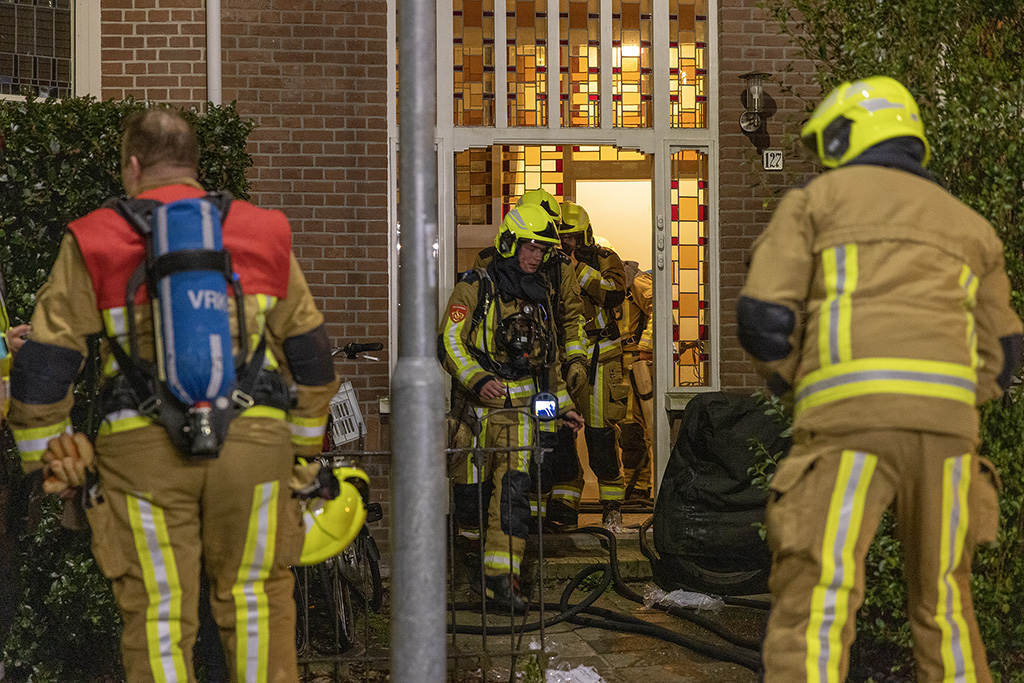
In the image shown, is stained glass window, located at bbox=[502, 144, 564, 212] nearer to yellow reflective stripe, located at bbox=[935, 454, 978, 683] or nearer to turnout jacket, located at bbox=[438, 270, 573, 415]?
turnout jacket, located at bbox=[438, 270, 573, 415]

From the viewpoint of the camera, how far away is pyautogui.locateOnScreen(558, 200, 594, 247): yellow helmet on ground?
8820 mm

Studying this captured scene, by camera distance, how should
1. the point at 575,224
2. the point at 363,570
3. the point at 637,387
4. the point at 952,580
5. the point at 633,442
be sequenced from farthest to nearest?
the point at 633,442 < the point at 637,387 < the point at 575,224 < the point at 363,570 < the point at 952,580

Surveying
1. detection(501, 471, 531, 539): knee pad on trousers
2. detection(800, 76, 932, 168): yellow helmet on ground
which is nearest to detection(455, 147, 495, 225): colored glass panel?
detection(501, 471, 531, 539): knee pad on trousers

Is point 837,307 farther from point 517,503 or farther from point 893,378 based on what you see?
point 517,503

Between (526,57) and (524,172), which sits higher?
(526,57)

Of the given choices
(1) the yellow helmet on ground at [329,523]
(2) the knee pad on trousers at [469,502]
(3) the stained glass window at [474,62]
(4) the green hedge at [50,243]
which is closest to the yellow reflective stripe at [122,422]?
(1) the yellow helmet on ground at [329,523]

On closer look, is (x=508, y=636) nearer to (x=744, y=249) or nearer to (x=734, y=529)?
(x=734, y=529)

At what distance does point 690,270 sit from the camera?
26.3ft

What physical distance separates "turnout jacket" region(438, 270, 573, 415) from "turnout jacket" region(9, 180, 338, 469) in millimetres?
2847

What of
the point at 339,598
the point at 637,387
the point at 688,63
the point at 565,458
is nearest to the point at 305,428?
the point at 339,598

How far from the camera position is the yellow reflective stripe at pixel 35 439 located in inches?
137

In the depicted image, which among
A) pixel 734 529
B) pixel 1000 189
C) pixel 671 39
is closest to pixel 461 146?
pixel 671 39

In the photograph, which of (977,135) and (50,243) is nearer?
(977,135)

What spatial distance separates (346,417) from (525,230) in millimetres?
1524
